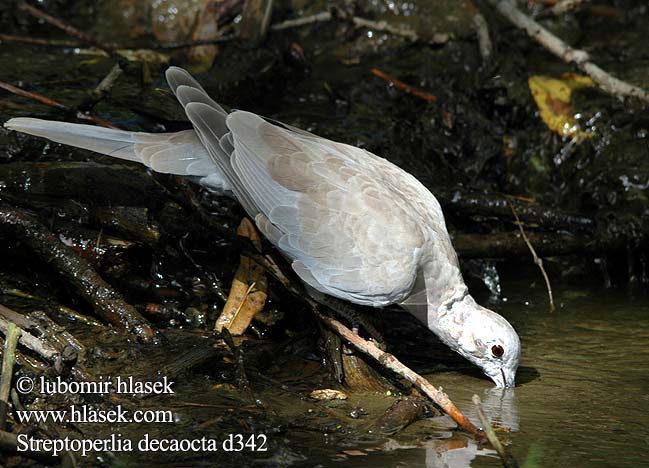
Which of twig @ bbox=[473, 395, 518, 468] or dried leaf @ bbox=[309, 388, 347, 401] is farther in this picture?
dried leaf @ bbox=[309, 388, 347, 401]

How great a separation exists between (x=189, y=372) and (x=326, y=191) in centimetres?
115

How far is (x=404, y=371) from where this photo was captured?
4.39 meters

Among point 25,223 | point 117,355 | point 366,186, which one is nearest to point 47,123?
point 25,223

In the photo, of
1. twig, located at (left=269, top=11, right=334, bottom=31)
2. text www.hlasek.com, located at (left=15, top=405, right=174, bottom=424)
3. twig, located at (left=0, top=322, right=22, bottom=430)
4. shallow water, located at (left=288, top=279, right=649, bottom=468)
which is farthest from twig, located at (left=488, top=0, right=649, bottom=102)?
twig, located at (left=0, top=322, right=22, bottom=430)

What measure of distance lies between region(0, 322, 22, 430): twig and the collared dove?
122 cm

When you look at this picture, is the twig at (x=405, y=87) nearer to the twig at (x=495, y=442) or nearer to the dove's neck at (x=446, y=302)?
the dove's neck at (x=446, y=302)

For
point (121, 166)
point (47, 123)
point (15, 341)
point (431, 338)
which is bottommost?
point (431, 338)

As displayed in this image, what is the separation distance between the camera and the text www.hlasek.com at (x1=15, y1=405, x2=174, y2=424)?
394 cm

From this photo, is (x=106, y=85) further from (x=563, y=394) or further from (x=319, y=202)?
(x=563, y=394)

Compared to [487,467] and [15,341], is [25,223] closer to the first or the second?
[15,341]

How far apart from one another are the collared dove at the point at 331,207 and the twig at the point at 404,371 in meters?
0.17

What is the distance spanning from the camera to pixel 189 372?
4.47 metres

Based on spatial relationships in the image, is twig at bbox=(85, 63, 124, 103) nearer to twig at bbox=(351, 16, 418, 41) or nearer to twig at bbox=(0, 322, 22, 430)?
twig at bbox=(0, 322, 22, 430)

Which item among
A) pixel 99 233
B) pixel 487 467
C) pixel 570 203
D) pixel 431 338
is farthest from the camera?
pixel 570 203
